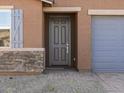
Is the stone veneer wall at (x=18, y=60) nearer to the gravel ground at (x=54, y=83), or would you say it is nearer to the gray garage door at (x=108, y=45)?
the gravel ground at (x=54, y=83)

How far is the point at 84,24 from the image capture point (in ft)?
51.5

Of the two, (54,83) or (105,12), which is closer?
(54,83)

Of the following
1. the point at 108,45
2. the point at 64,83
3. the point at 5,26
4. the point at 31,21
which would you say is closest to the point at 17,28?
the point at 5,26

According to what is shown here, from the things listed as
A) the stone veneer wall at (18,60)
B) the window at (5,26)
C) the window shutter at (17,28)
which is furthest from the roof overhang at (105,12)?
the window at (5,26)

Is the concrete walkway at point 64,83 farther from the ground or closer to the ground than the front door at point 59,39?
closer to the ground

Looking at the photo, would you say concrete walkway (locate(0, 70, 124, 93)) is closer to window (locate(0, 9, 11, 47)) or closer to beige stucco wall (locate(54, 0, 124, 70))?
beige stucco wall (locate(54, 0, 124, 70))

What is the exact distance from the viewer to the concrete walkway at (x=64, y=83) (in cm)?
1087

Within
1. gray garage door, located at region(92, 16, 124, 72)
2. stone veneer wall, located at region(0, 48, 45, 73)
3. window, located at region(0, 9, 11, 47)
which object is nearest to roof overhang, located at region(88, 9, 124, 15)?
gray garage door, located at region(92, 16, 124, 72)

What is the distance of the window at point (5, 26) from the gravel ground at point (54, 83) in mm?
2026

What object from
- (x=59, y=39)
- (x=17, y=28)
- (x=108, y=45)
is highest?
(x=17, y=28)

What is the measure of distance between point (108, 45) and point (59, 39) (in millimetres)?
2857

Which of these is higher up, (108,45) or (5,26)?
(5,26)

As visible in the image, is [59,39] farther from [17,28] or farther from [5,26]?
[5,26]

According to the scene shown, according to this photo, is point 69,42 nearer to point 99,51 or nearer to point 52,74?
point 99,51
